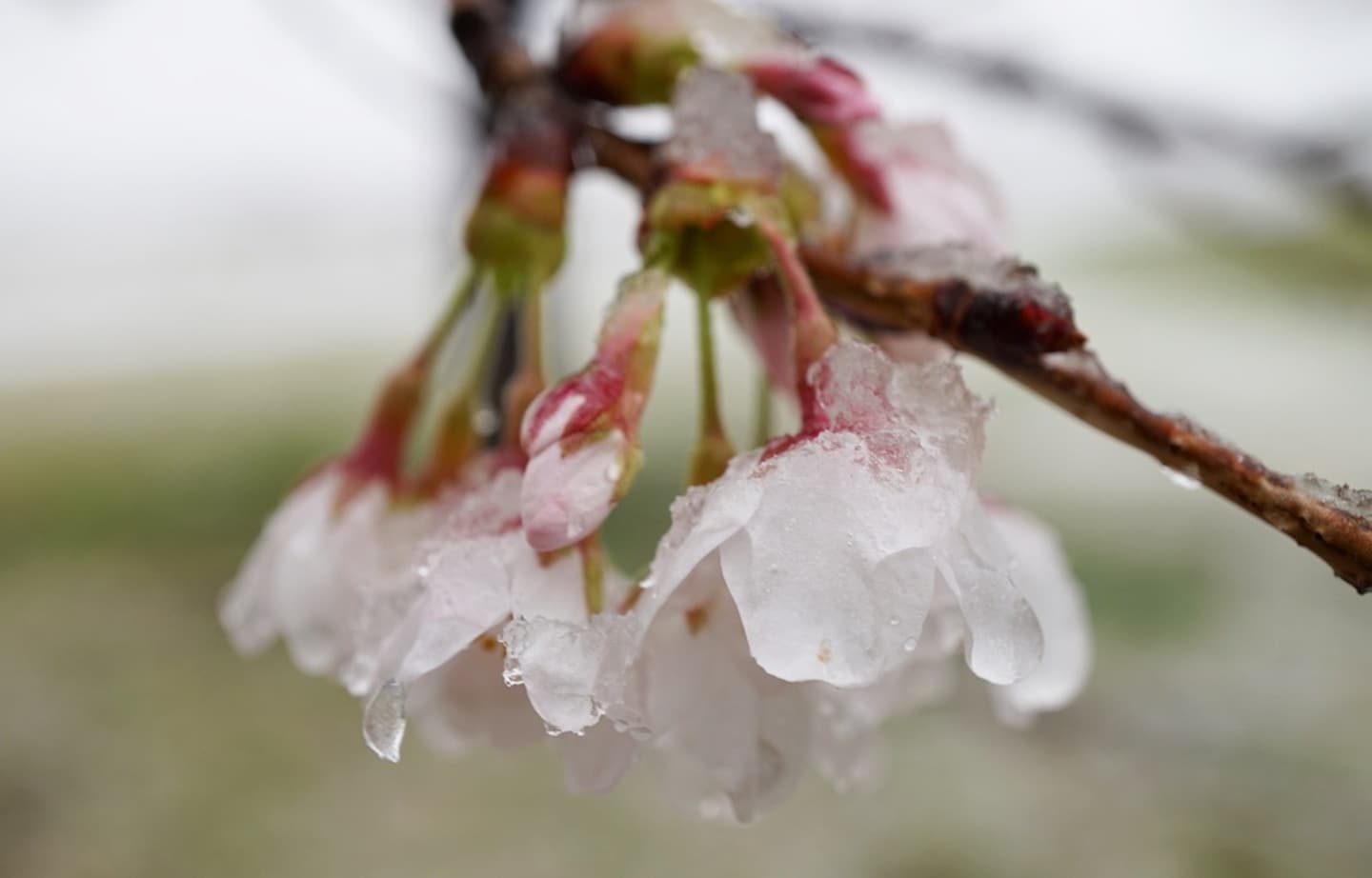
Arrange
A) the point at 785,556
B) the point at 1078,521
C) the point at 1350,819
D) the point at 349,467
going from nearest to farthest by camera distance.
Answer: the point at 785,556
the point at 349,467
the point at 1350,819
the point at 1078,521

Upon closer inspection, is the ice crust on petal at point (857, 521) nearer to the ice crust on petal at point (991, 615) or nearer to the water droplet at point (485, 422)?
the ice crust on petal at point (991, 615)

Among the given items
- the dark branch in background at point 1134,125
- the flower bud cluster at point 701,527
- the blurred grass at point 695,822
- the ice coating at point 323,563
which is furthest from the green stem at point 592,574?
the blurred grass at point 695,822

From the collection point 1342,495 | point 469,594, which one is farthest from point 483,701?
point 1342,495

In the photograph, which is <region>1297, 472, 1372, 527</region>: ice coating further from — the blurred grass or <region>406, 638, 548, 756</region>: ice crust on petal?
the blurred grass

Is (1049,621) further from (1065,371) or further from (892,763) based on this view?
(892,763)

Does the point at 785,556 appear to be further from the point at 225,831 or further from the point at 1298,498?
the point at 225,831

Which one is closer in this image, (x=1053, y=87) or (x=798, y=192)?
(x=798, y=192)

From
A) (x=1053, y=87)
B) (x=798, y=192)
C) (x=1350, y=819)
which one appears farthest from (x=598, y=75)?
(x=1350, y=819)
